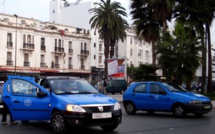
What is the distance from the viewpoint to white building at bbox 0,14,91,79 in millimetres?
59688

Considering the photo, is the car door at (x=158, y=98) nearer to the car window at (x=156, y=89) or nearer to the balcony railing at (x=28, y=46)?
the car window at (x=156, y=89)

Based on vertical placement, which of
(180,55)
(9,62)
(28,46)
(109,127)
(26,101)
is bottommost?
(109,127)

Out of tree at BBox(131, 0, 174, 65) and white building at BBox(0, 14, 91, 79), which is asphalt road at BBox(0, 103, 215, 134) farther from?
white building at BBox(0, 14, 91, 79)

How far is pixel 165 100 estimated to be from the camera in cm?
1541

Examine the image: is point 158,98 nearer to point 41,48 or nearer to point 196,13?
point 196,13

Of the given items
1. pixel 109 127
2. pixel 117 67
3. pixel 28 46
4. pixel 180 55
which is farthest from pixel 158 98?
pixel 28 46

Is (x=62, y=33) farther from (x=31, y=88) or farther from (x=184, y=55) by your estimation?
(x=31, y=88)

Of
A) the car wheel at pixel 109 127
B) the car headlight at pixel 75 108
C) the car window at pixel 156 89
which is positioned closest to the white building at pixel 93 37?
the car window at pixel 156 89

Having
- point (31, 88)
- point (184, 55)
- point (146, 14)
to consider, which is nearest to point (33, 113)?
point (31, 88)

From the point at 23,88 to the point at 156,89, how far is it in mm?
6644

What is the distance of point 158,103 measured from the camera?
616 inches

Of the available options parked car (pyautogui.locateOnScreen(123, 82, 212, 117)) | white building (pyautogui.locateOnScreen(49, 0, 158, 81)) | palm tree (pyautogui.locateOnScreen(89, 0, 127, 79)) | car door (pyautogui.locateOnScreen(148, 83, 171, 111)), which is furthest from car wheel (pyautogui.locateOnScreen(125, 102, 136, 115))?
white building (pyautogui.locateOnScreen(49, 0, 158, 81))

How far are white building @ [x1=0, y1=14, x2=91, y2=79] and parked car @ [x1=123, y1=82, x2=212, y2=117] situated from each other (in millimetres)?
41063

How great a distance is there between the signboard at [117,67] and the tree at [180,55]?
12.3 meters
